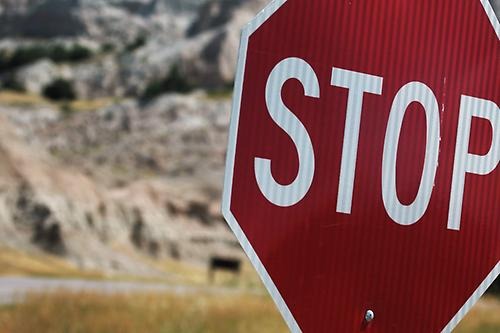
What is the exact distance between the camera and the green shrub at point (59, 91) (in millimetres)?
77312

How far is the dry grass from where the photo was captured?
387 inches

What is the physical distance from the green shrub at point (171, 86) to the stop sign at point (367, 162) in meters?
65.2

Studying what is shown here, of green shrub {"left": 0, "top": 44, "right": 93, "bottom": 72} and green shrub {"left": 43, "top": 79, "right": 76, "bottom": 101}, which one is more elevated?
green shrub {"left": 0, "top": 44, "right": 93, "bottom": 72}

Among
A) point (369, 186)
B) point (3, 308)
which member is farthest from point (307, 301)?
point (3, 308)

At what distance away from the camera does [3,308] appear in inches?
468

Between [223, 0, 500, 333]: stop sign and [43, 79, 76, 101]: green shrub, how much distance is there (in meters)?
75.5

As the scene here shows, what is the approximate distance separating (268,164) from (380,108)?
36 cm

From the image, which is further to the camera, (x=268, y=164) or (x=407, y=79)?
(x=407, y=79)

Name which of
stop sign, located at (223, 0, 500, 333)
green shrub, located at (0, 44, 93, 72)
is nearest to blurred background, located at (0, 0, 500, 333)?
green shrub, located at (0, 44, 93, 72)

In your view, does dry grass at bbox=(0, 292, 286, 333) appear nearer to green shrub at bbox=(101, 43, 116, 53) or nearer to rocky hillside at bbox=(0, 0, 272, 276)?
rocky hillside at bbox=(0, 0, 272, 276)

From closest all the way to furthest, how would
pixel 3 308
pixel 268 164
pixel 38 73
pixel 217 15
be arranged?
1. pixel 268 164
2. pixel 3 308
3. pixel 38 73
4. pixel 217 15

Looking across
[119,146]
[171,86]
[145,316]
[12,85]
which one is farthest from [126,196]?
[12,85]

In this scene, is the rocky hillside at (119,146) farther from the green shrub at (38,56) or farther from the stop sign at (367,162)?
the stop sign at (367,162)

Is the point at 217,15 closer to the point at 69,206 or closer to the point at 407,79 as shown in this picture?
the point at 69,206
